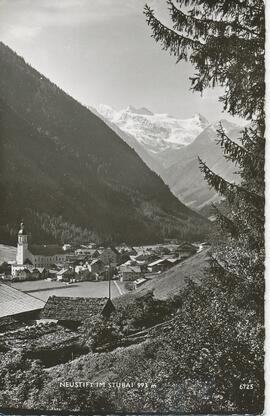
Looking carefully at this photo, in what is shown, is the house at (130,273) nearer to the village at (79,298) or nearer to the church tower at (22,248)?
the village at (79,298)

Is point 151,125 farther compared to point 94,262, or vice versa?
point 151,125

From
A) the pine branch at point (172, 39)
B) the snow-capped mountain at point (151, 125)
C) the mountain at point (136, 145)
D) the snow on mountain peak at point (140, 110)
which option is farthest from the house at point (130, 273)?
the pine branch at point (172, 39)

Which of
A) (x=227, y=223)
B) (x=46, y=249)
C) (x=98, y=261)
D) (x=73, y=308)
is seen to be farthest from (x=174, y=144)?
(x=73, y=308)

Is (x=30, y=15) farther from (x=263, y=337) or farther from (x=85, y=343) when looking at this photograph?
(x=263, y=337)

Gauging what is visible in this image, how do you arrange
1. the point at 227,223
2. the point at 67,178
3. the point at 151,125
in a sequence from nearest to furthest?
the point at 227,223
the point at 67,178
the point at 151,125

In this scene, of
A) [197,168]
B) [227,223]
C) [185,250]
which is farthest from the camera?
[185,250]

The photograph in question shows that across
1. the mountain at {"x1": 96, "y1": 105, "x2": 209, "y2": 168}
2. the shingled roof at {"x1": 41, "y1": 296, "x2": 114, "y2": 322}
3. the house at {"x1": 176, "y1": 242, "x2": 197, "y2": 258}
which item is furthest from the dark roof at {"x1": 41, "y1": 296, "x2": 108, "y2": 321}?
the mountain at {"x1": 96, "y1": 105, "x2": 209, "y2": 168}

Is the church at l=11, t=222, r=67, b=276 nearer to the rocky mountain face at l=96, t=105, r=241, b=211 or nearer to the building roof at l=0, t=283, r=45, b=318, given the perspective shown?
the building roof at l=0, t=283, r=45, b=318

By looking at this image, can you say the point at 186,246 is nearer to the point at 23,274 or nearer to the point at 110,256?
the point at 110,256
